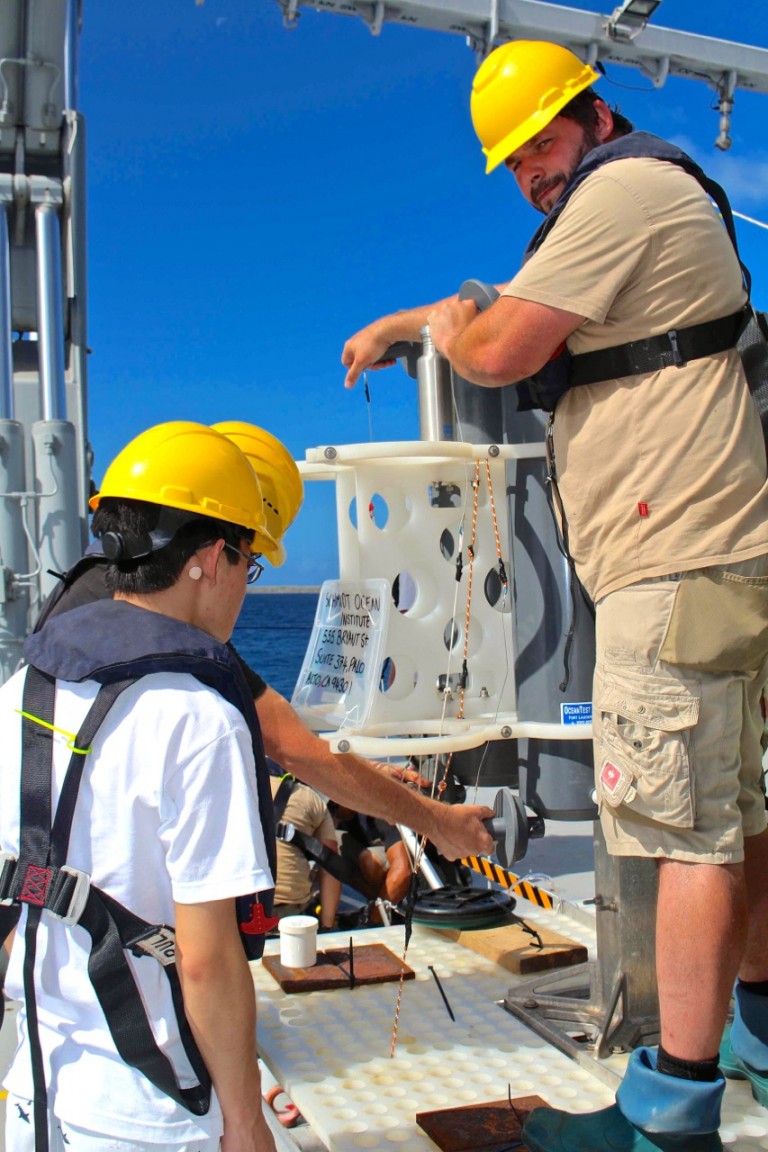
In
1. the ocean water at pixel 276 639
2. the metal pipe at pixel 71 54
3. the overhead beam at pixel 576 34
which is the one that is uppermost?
the overhead beam at pixel 576 34

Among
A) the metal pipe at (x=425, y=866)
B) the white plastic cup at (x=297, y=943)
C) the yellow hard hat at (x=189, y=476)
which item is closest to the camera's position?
the yellow hard hat at (x=189, y=476)

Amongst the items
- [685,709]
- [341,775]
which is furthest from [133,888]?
[341,775]

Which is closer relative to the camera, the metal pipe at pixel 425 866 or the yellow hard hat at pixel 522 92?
the yellow hard hat at pixel 522 92

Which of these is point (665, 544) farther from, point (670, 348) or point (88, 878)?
point (88, 878)

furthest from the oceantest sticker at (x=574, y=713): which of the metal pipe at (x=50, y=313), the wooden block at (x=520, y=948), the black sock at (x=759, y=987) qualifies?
the metal pipe at (x=50, y=313)

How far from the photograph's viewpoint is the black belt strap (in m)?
2.23

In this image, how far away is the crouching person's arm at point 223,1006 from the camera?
1.55m

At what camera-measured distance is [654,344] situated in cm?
224

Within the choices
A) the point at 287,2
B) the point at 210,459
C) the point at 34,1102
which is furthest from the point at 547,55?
the point at 287,2

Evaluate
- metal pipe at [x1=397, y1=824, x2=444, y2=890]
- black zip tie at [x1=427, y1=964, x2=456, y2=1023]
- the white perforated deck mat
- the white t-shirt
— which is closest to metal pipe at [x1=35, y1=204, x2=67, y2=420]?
metal pipe at [x1=397, y1=824, x2=444, y2=890]

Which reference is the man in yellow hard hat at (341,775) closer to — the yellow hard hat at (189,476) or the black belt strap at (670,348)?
the yellow hard hat at (189,476)

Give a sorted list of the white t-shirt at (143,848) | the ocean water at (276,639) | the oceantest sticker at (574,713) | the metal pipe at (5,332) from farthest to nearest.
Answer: the ocean water at (276,639) → the metal pipe at (5,332) → the oceantest sticker at (574,713) → the white t-shirt at (143,848)

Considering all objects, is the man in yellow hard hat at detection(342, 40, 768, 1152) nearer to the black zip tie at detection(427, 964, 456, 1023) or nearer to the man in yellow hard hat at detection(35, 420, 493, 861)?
the man in yellow hard hat at detection(35, 420, 493, 861)

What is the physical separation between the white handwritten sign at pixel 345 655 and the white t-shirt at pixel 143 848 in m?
1.41
